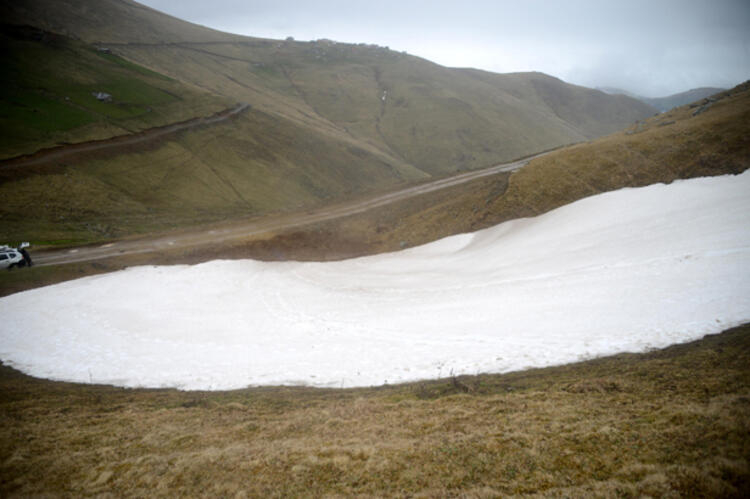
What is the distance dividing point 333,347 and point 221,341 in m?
5.63

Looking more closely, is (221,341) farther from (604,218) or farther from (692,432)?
(604,218)

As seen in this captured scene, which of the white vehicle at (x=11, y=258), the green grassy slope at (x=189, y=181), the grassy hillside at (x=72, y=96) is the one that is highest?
the grassy hillside at (x=72, y=96)

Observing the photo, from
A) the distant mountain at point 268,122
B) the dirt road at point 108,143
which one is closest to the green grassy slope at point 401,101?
the distant mountain at point 268,122

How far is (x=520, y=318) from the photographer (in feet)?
53.7

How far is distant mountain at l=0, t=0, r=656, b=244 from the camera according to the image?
5472 centimetres

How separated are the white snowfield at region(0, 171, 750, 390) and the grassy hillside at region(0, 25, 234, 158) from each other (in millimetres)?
42768

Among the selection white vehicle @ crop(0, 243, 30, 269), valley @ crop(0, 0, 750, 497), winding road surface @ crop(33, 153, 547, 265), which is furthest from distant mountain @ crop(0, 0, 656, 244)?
white vehicle @ crop(0, 243, 30, 269)

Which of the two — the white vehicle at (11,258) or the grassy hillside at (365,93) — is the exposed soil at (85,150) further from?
the grassy hillside at (365,93)

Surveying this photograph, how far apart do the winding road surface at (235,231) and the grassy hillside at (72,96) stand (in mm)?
28224

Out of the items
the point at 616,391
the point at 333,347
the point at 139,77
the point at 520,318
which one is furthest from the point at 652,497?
the point at 139,77

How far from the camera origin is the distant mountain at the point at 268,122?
180ft

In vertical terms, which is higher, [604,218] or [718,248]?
[604,218]

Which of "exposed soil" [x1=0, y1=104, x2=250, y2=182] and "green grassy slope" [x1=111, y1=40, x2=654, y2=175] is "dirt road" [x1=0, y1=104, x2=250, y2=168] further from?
"green grassy slope" [x1=111, y1=40, x2=654, y2=175]

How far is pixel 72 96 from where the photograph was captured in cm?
6675
